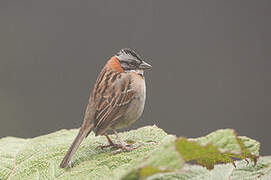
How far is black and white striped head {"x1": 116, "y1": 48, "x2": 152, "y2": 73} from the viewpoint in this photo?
4059 mm

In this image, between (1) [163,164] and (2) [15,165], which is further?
(2) [15,165]

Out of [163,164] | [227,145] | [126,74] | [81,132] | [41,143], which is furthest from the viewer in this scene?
[126,74]

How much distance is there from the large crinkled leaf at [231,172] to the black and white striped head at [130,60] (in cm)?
217

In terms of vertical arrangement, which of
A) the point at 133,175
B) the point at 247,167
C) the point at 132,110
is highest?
the point at 133,175

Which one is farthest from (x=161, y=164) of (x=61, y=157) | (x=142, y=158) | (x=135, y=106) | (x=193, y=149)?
(x=135, y=106)

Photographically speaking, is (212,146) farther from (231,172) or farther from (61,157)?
(61,157)

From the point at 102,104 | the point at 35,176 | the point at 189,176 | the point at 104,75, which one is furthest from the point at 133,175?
the point at 104,75

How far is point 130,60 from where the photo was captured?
4090 millimetres

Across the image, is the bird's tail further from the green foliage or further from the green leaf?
the green leaf

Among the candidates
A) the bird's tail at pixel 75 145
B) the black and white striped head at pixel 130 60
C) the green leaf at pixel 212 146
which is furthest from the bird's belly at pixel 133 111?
the green leaf at pixel 212 146

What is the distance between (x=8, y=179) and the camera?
2.36 m

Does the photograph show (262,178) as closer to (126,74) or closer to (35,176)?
(35,176)

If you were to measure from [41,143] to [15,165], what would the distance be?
333mm

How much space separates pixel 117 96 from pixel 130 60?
48cm
